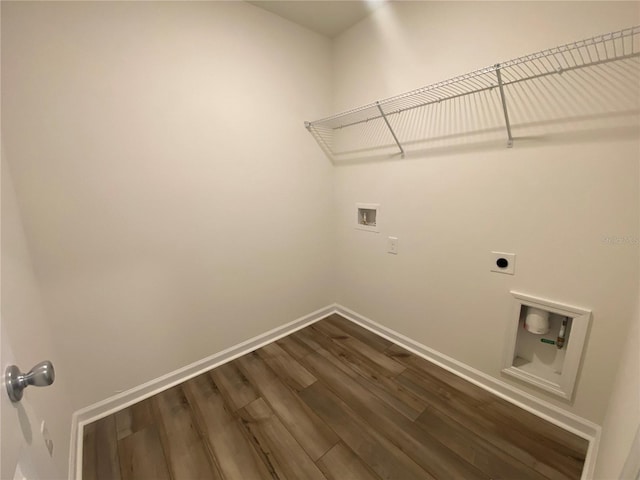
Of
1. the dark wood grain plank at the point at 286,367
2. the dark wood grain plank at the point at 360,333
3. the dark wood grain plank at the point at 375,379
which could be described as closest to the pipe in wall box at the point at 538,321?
the dark wood grain plank at the point at 375,379

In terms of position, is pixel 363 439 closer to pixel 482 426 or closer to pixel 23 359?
pixel 482 426

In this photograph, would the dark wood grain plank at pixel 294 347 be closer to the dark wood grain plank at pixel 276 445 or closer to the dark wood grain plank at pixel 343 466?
the dark wood grain plank at pixel 276 445

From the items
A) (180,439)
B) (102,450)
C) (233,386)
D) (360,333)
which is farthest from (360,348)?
(102,450)

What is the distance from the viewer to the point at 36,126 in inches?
48.0

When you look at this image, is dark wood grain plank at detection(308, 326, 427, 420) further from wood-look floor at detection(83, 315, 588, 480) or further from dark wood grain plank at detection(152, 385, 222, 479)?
dark wood grain plank at detection(152, 385, 222, 479)

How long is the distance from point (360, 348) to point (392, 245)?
0.87 meters

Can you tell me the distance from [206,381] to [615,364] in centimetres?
228

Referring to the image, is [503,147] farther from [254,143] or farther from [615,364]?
[254,143]

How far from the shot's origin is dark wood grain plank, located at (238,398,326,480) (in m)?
1.25

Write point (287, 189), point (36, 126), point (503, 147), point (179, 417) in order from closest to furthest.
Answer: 1. point (36, 126)
2. point (503, 147)
3. point (179, 417)
4. point (287, 189)

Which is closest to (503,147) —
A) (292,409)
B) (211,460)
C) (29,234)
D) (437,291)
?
(437,291)

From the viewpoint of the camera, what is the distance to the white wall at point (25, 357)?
22.3 inches

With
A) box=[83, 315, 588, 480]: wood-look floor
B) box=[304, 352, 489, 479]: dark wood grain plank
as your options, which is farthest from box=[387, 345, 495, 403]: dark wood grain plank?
box=[304, 352, 489, 479]: dark wood grain plank

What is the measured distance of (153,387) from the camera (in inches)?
67.6
